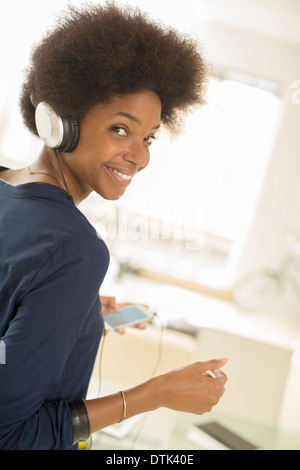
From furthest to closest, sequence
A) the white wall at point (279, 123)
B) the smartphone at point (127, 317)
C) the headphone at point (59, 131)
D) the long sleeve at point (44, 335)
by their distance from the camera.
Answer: the white wall at point (279, 123) < the smartphone at point (127, 317) < the headphone at point (59, 131) < the long sleeve at point (44, 335)

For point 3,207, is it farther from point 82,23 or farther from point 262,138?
point 262,138

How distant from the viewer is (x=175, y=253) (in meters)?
5.55

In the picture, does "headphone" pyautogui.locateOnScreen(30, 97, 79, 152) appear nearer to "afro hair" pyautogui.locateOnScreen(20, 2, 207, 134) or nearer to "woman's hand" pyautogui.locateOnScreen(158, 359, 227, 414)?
"afro hair" pyautogui.locateOnScreen(20, 2, 207, 134)

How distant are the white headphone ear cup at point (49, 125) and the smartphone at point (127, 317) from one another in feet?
1.43

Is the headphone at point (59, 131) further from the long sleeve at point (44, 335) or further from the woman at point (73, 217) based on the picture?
the long sleeve at point (44, 335)

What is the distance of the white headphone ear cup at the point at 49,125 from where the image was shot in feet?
2.42

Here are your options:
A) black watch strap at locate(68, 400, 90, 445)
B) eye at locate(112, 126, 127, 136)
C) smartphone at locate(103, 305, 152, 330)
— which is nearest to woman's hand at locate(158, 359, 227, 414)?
black watch strap at locate(68, 400, 90, 445)

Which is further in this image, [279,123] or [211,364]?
[279,123]

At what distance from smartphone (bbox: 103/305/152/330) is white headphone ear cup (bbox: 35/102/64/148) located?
1.43 ft

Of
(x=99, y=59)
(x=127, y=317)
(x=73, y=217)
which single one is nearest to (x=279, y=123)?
(x=127, y=317)

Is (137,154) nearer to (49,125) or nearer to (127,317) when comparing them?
(49,125)

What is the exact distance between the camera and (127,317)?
1.05 metres

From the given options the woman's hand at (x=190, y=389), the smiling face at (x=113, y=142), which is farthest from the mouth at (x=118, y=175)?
the woman's hand at (x=190, y=389)

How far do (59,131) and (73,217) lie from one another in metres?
0.17
